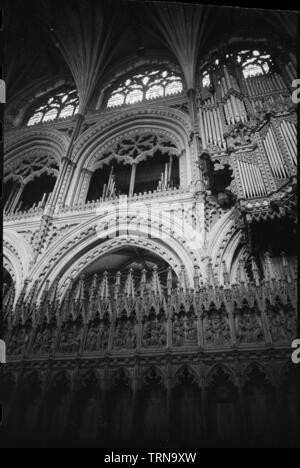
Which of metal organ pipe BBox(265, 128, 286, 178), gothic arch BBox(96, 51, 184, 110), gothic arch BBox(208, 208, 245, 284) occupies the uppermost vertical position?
gothic arch BBox(96, 51, 184, 110)

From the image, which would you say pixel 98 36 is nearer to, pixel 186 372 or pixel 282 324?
pixel 282 324

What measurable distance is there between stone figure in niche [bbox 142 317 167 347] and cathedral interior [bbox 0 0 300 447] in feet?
0.08

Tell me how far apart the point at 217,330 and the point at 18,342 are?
3.83m

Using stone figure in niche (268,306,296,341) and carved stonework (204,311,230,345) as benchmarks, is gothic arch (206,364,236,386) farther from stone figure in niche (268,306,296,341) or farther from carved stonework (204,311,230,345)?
stone figure in niche (268,306,296,341)

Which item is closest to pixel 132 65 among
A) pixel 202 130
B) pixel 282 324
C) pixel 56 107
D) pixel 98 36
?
pixel 98 36

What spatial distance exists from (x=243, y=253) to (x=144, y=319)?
10.6 feet

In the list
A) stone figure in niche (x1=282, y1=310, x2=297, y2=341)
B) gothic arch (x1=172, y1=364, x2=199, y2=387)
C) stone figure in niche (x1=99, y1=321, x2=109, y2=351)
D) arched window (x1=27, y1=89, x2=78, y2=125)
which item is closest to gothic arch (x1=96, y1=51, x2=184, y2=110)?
arched window (x1=27, y1=89, x2=78, y2=125)

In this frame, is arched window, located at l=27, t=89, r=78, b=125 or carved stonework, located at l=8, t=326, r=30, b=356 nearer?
carved stonework, located at l=8, t=326, r=30, b=356

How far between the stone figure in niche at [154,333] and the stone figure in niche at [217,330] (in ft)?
2.46

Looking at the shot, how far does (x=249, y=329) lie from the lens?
5656 mm

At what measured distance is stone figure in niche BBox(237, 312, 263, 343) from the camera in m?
5.53

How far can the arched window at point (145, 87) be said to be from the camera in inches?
581

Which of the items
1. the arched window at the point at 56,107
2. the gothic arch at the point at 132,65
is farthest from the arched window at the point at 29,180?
the gothic arch at the point at 132,65
